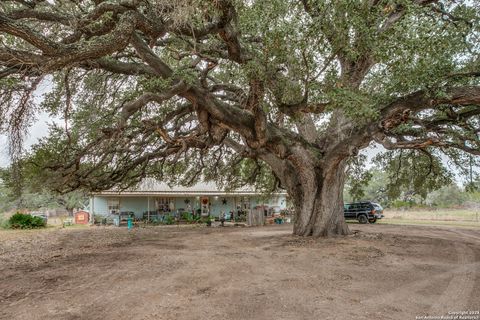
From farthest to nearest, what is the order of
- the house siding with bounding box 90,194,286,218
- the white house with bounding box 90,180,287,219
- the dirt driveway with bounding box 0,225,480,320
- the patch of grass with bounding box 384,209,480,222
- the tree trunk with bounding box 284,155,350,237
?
the patch of grass with bounding box 384,209,480,222 → the house siding with bounding box 90,194,286,218 → the white house with bounding box 90,180,287,219 → the tree trunk with bounding box 284,155,350,237 → the dirt driveway with bounding box 0,225,480,320

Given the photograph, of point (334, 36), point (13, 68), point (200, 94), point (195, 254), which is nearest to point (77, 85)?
point (13, 68)

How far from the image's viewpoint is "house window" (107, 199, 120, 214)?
25.3 metres

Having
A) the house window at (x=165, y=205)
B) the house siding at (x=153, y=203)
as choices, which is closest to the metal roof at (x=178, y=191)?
the house siding at (x=153, y=203)

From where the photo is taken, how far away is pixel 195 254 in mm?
9156

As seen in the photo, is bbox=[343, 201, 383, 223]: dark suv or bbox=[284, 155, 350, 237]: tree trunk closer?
bbox=[284, 155, 350, 237]: tree trunk

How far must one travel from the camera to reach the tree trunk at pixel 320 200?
12.5m

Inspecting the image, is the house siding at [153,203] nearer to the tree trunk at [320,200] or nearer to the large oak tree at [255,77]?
the tree trunk at [320,200]

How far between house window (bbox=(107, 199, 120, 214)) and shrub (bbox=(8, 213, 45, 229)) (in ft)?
14.9

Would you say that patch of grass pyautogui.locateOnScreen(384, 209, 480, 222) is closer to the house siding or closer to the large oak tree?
the house siding

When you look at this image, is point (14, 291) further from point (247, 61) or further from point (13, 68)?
point (247, 61)

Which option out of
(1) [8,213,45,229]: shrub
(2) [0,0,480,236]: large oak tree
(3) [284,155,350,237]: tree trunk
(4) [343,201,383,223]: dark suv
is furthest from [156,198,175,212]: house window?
(3) [284,155,350,237]: tree trunk

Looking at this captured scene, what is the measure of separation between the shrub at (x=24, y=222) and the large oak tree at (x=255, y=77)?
11.7 metres

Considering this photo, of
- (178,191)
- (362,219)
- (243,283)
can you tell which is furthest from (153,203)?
(243,283)

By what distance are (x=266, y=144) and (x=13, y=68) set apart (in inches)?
305
